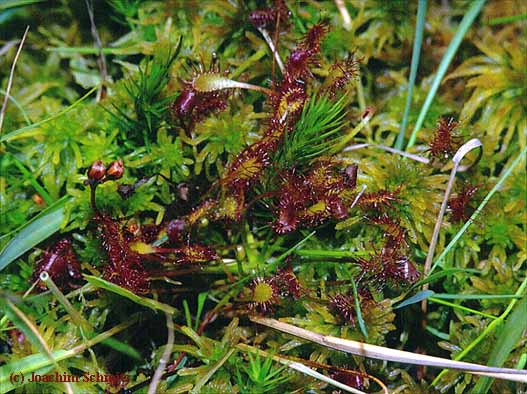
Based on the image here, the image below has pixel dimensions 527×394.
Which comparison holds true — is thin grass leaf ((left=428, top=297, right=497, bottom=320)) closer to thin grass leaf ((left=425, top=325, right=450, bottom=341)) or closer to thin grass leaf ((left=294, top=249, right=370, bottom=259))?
thin grass leaf ((left=425, top=325, right=450, bottom=341))

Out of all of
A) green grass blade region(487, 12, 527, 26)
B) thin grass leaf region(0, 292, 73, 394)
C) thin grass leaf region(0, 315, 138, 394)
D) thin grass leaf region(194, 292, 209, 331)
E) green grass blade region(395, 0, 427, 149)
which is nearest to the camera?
thin grass leaf region(0, 292, 73, 394)

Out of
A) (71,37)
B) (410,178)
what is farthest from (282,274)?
(71,37)

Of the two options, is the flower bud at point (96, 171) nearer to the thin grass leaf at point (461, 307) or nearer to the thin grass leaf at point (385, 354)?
the thin grass leaf at point (385, 354)

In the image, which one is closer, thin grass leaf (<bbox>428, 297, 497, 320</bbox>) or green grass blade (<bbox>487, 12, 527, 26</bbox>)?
thin grass leaf (<bbox>428, 297, 497, 320</bbox>)

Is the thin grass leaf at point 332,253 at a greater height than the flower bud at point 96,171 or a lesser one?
lesser

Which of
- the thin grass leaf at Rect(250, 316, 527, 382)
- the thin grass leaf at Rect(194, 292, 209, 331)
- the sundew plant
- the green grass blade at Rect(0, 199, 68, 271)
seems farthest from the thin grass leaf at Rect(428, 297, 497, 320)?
the green grass blade at Rect(0, 199, 68, 271)

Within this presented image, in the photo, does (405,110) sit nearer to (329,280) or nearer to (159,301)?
(329,280)

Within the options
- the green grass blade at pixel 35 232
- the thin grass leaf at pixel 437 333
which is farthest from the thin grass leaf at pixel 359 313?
the green grass blade at pixel 35 232
